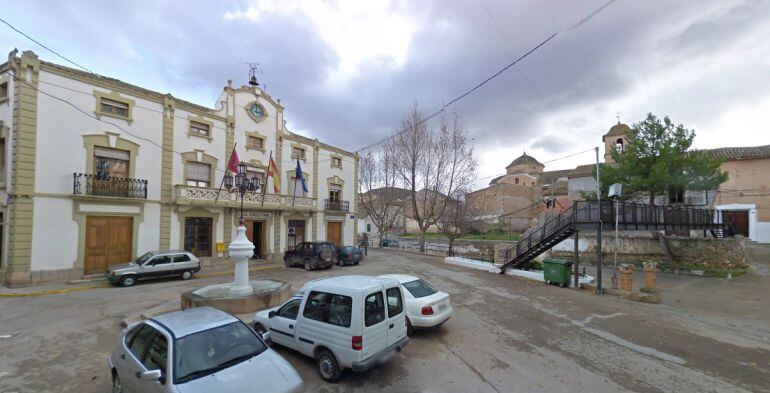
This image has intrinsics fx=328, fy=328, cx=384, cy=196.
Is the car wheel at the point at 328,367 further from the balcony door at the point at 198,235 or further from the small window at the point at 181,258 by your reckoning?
the balcony door at the point at 198,235

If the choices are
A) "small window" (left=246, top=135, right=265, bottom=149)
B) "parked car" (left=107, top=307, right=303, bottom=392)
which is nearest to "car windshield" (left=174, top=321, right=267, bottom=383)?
"parked car" (left=107, top=307, right=303, bottom=392)

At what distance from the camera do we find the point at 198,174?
19422 mm

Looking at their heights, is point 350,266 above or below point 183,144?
below

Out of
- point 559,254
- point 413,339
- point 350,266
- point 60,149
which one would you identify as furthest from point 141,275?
point 559,254

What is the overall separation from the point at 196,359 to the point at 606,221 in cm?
1543

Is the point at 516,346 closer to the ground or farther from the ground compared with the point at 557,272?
closer to the ground

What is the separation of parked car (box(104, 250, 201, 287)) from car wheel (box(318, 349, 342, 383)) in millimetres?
12577

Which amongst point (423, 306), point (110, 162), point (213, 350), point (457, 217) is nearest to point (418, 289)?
point (423, 306)

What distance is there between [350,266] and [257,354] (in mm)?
16787

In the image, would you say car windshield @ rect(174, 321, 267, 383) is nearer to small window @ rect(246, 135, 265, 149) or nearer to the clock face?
small window @ rect(246, 135, 265, 149)

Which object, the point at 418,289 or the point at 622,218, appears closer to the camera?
the point at 418,289

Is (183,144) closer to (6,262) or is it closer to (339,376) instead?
(6,262)

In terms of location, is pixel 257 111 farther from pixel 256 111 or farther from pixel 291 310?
pixel 291 310

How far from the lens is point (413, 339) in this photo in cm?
751
